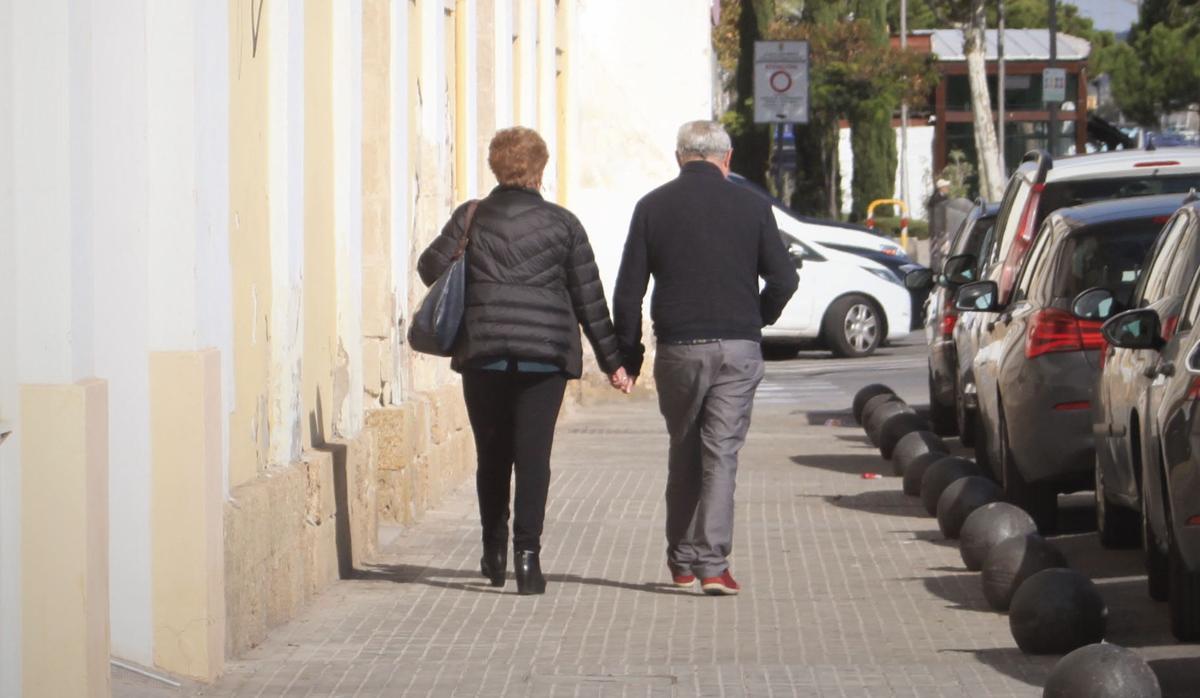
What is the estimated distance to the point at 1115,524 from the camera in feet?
36.0

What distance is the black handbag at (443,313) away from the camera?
939 centimetres

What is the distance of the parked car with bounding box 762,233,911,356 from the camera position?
89.7 ft

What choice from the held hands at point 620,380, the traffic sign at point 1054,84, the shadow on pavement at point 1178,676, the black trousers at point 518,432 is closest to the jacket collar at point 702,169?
the held hands at point 620,380

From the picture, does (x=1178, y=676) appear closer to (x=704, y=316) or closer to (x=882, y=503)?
(x=704, y=316)

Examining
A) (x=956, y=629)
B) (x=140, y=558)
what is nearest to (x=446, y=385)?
(x=956, y=629)

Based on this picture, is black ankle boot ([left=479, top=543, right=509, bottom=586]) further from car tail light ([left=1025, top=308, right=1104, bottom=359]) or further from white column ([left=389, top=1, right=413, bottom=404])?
car tail light ([left=1025, top=308, right=1104, bottom=359])

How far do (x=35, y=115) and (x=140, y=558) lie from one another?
6.00 ft

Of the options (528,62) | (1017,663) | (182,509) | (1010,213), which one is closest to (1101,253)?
(1010,213)

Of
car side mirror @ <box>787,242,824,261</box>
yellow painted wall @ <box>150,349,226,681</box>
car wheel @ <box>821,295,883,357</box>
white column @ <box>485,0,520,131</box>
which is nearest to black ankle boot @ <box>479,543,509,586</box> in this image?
yellow painted wall @ <box>150,349,226,681</box>

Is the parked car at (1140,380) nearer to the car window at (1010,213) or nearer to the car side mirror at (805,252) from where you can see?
the car window at (1010,213)

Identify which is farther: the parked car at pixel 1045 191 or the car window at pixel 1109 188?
the car window at pixel 1109 188

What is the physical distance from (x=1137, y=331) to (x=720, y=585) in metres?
1.93

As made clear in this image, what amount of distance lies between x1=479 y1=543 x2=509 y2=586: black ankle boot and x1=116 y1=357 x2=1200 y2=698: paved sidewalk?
0.07 meters

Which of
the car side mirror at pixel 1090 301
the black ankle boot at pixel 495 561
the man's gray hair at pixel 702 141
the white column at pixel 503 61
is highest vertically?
the white column at pixel 503 61
